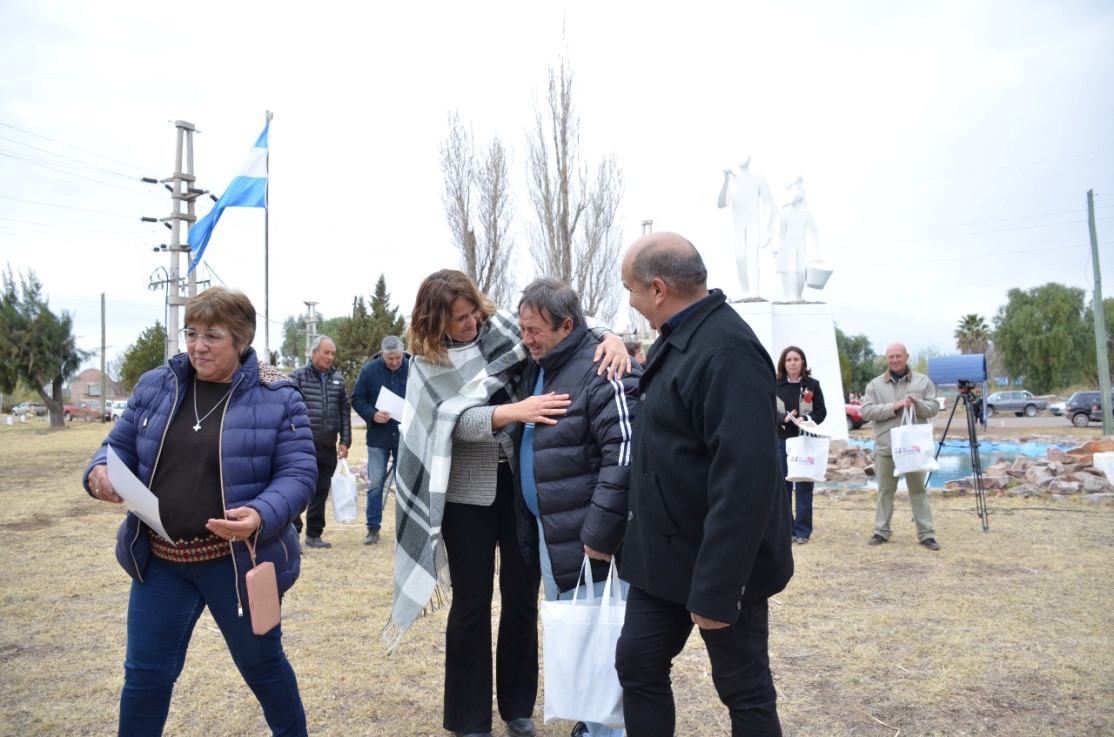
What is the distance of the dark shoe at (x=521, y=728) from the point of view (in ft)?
10.9

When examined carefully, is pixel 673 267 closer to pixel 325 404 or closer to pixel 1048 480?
pixel 325 404

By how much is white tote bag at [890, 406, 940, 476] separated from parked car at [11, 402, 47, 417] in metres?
51.2

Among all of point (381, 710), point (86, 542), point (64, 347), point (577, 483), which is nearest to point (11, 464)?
point (86, 542)

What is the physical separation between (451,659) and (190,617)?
1047 millimetres

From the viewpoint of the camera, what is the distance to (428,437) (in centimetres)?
319

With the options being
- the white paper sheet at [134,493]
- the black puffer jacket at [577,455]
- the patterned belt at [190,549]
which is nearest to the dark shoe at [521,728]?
the black puffer jacket at [577,455]

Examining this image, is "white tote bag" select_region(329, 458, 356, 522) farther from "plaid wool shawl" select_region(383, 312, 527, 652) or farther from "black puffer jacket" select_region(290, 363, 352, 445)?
"plaid wool shawl" select_region(383, 312, 527, 652)

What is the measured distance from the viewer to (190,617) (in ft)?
8.51

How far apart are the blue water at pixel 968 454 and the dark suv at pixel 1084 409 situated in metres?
11.1

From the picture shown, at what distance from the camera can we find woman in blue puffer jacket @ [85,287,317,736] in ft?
8.21

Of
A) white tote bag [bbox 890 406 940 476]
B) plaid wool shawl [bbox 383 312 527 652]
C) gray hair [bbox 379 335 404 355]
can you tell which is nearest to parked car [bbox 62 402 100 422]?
gray hair [bbox 379 335 404 355]

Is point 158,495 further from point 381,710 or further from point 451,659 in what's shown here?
point 381,710

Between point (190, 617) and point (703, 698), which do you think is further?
point (703, 698)

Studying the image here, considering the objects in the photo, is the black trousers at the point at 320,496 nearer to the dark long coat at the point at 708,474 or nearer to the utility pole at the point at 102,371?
the dark long coat at the point at 708,474
